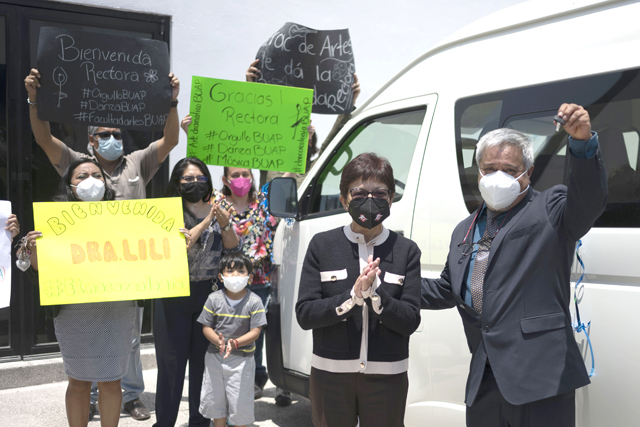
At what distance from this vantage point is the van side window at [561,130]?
7.54 feet

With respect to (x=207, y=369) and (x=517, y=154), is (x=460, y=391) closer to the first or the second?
(x=517, y=154)

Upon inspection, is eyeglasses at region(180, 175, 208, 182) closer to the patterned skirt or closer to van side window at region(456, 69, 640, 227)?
the patterned skirt

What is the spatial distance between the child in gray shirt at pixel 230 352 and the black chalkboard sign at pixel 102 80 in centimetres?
111

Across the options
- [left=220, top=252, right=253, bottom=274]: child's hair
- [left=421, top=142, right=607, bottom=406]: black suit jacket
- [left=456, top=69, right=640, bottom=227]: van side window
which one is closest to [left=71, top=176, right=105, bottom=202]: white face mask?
[left=220, top=252, right=253, bottom=274]: child's hair

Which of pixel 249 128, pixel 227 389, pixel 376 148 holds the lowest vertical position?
pixel 227 389

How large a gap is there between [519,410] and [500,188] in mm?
784

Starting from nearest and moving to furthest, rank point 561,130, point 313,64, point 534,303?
point 534,303 → point 561,130 → point 313,64

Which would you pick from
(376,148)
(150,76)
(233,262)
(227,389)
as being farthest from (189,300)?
(376,148)

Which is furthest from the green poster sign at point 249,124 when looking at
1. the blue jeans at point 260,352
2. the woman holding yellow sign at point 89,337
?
the blue jeans at point 260,352

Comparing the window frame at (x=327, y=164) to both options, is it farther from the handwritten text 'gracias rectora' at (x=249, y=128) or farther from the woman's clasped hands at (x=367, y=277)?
the woman's clasped hands at (x=367, y=277)

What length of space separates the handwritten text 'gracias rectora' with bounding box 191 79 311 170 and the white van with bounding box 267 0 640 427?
33cm

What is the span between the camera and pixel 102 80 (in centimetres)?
371

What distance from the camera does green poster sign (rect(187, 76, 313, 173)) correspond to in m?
3.88

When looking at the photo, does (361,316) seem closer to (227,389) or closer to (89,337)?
(227,389)
